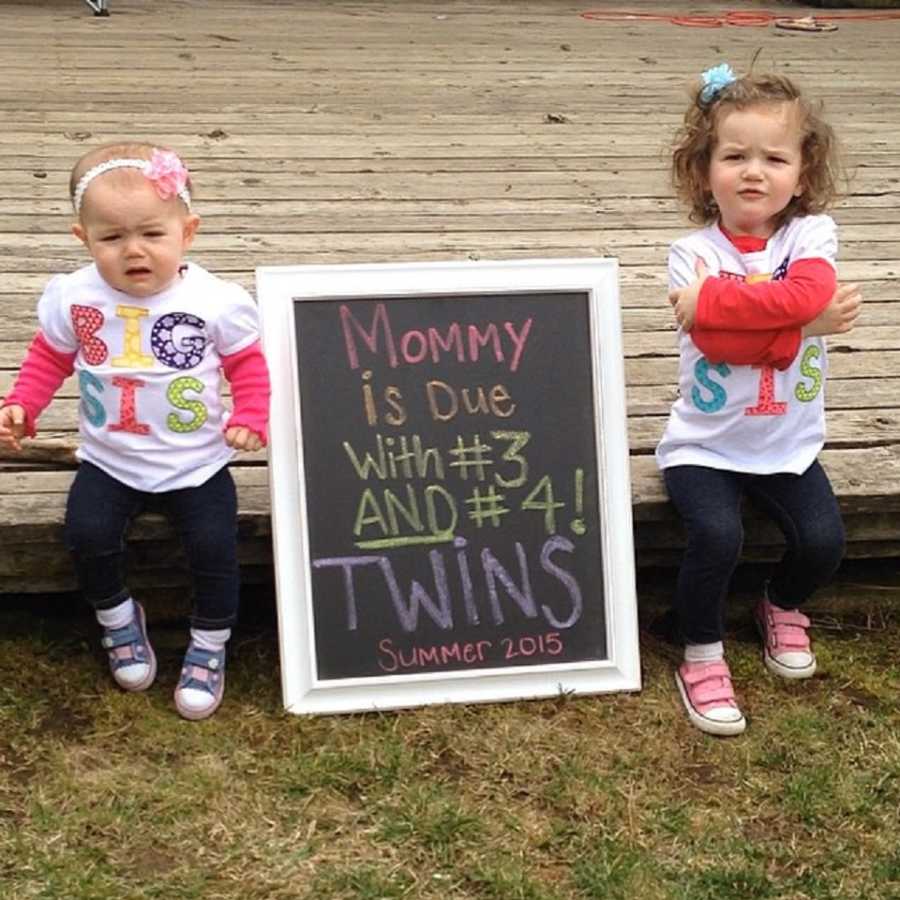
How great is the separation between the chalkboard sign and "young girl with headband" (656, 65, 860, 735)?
5.4 inches

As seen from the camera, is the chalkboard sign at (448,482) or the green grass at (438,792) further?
the chalkboard sign at (448,482)

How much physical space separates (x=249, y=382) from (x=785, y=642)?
116cm

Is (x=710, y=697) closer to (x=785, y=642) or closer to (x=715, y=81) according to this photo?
(x=785, y=642)

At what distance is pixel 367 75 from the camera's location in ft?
21.9

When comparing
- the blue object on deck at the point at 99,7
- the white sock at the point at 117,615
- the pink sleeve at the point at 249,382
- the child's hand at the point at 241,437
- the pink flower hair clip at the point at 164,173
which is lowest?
the white sock at the point at 117,615

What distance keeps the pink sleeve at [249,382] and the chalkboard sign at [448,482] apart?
93mm

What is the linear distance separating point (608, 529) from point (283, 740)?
0.71 metres

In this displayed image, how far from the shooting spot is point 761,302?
2.64m

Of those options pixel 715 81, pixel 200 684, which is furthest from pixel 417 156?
pixel 200 684

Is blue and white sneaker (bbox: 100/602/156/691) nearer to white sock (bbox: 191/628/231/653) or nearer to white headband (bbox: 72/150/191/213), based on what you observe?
white sock (bbox: 191/628/231/653)

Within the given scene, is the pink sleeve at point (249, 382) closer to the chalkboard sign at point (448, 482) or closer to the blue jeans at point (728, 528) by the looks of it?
the chalkboard sign at point (448, 482)

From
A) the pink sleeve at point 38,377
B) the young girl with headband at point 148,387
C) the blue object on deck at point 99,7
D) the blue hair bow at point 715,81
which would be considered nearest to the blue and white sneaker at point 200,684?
the young girl with headband at point 148,387

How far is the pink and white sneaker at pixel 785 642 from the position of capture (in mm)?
2936

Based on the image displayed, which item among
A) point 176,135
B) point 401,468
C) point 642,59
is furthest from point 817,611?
point 642,59
